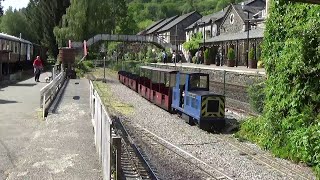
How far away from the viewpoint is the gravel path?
9734mm

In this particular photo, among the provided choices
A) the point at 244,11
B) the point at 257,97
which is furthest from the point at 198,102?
the point at 244,11

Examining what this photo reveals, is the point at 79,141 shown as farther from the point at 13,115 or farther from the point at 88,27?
the point at 88,27

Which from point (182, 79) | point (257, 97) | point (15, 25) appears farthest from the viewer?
point (15, 25)

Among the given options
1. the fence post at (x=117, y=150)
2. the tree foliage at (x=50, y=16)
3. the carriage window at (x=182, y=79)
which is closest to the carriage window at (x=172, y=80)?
the carriage window at (x=182, y=79)

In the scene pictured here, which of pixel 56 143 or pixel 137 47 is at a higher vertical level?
pixel 137 47

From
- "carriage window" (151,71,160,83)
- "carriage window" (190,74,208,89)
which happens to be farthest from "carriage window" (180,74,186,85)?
"carriage window" (151,71,160,83)

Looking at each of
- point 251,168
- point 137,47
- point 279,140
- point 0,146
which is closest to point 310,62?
point 279,140

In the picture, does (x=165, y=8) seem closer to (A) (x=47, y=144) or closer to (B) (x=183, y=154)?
(B) (x=183, y=154)

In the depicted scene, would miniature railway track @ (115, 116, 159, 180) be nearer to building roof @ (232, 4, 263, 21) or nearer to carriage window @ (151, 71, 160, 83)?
carriage window @ (151, 71, 160, 83)

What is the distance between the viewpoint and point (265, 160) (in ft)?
35.8

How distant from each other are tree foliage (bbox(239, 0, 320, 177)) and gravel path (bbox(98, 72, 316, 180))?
0.54 m

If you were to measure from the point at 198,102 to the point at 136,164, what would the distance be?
6257 mm

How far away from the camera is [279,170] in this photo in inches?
391

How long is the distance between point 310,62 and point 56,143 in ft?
22.5
